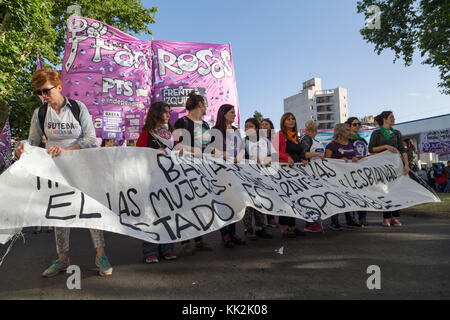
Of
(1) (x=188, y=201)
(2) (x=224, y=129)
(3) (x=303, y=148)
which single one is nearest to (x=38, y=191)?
(1) (x=188, y=201)

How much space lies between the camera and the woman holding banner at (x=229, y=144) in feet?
14.5

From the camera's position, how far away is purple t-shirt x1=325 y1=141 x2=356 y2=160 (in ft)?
18.4

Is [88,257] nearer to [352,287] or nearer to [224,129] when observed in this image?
[224,129]

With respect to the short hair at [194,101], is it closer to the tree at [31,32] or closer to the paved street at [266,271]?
the paved street at [266,271]

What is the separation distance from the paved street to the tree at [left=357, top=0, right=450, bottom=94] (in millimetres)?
10199

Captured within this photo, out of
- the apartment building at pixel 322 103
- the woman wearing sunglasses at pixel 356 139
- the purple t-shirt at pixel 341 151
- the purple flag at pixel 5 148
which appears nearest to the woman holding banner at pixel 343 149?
the purple t-shirt at pixel 341 151

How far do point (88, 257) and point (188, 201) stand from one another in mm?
1683

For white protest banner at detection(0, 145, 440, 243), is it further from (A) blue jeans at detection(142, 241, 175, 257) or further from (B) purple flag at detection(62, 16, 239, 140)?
(B) purple flag at detection(62, 16, 239, 140)

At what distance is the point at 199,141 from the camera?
4117 millimetres

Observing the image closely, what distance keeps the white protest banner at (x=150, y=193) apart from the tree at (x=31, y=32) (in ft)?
23.6

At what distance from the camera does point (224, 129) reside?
451cm

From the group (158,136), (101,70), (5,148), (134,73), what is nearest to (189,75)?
(134,73)

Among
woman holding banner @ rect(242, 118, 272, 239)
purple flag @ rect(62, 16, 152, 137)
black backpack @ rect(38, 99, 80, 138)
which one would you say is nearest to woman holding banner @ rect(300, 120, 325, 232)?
woman holding banner @ rect(242, 118, 272, 239)

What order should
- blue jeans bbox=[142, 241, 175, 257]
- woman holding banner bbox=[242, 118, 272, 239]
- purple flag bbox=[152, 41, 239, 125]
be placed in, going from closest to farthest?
blue jeans bbox=[142, 241, 175, 257] < woman holding banner bbox=[242, 118, 272, 239] < purple flag bbox=[152, 41, 239, 125]
